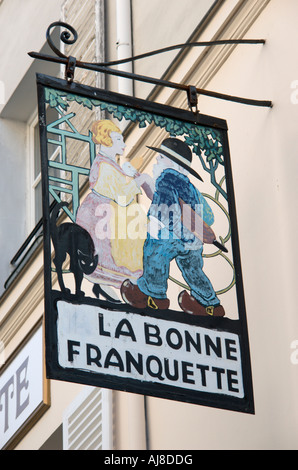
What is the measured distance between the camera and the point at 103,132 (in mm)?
5223

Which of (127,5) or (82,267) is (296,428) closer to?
(82,267)

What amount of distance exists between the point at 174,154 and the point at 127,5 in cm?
284

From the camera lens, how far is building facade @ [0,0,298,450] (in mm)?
5480

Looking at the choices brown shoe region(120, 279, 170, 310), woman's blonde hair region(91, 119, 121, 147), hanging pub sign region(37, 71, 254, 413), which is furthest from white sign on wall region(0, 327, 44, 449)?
brown shoe region(120, 279, 170, 310)

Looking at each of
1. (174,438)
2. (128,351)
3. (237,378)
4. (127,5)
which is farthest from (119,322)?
(127,5)

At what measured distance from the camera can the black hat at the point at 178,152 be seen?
5301mm

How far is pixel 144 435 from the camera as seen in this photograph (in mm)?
6352

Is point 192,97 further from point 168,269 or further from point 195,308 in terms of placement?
point 195,308

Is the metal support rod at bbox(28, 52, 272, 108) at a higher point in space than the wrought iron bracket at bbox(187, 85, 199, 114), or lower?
higher

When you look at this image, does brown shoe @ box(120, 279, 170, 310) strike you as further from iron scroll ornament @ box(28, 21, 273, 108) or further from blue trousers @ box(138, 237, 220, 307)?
iron scroll ornament @ box(28, 21, 273, 108)

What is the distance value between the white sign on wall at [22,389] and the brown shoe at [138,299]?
3.01 meters

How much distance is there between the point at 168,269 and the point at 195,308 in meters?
0.21

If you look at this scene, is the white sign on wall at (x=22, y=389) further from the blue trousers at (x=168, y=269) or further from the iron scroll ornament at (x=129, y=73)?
the blue trousers at (x=168, y=269)
